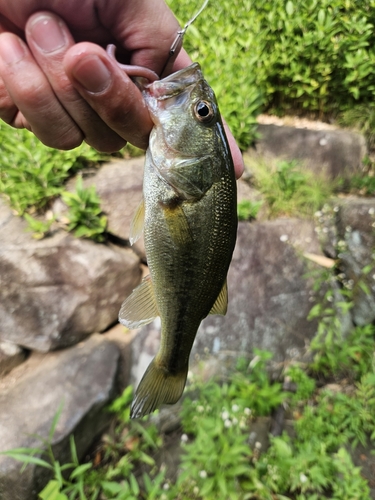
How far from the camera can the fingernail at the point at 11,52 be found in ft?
4.63

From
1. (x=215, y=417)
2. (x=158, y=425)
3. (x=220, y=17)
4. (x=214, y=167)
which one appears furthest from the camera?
(x=220, y=17)

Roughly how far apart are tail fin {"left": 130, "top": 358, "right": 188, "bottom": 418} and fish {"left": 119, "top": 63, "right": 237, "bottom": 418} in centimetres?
34

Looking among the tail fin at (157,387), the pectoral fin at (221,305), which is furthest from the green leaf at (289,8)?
the tail fin at (157,387)

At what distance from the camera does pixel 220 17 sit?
5031mm

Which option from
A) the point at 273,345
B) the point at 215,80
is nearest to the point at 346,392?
the point at 273,345

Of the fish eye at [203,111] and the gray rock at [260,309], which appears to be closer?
the fish eye at [203,111]

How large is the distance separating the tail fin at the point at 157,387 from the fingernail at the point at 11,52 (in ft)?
4.79

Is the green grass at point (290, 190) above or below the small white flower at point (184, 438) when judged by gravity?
above

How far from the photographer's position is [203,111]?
1501 millimetres

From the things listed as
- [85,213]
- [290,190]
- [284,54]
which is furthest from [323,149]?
[85,213]

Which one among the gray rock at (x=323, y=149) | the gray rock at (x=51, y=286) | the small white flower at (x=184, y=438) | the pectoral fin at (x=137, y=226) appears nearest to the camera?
the pectoral fin at (x=137, y=226)

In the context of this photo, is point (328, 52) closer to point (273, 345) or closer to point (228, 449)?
point (273, 345)

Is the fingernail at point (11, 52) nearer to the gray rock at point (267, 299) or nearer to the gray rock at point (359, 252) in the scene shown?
the gray rock at point (267, 299)

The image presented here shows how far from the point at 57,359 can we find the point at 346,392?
2.84m
